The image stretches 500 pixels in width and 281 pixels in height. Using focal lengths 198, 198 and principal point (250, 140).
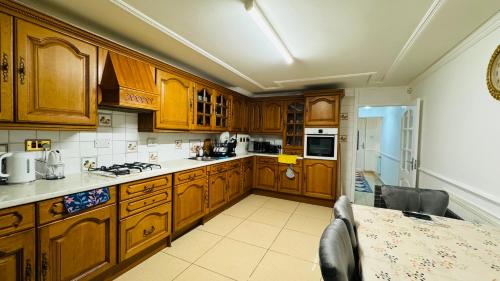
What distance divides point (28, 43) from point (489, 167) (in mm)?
3455

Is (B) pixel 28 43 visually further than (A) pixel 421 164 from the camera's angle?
No

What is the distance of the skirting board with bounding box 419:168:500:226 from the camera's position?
1.50 metres

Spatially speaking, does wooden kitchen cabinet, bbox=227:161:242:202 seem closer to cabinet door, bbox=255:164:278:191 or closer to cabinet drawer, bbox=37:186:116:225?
cabinet door, bbox=255:164:278:191

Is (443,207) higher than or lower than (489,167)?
lower

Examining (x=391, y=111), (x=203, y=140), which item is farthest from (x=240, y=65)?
(x=391, y=111)

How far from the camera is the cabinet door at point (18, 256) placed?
111cm

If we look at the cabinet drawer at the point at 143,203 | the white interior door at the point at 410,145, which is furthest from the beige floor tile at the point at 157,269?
the white interior door at the point at 410,145

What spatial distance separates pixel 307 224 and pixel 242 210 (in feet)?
3.43

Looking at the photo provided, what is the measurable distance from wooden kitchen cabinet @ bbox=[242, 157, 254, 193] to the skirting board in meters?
2.71

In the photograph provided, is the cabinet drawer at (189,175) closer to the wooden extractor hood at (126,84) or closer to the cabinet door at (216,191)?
the cabinet door at (216,191)

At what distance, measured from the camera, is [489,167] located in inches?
60.4

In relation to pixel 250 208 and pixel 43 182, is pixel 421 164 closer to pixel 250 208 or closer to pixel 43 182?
pixel 250 208

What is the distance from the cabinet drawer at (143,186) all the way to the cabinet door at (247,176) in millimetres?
1831

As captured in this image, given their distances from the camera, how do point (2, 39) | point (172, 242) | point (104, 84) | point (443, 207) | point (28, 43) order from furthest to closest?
1. point (172, 242)
2. point (104, 84)
3. point (443, 207)
4. point (28, 43)
5. point (2, 39)
